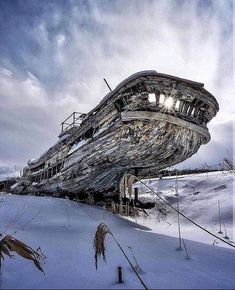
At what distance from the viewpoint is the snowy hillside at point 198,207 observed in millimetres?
5496

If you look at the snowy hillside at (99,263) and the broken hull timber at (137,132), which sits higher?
the broken hull timber at (137,132)

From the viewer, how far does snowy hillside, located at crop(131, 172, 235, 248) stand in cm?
550

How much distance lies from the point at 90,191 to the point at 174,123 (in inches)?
142

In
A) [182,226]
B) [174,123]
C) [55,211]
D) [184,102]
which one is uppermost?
[184,102]

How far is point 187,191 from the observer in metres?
9.05

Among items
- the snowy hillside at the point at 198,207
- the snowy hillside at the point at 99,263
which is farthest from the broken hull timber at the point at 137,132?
the snowy hillside at the point at 99,263

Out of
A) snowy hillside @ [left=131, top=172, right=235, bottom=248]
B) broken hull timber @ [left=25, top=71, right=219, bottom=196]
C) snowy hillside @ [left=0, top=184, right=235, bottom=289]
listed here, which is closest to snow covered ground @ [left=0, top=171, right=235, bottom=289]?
snowy hillside @ [left=0, top=184, right=235, bottom=289]

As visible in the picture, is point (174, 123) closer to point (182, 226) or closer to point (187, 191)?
point (182, 226)

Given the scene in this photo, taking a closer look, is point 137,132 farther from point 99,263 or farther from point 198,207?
point 99,263

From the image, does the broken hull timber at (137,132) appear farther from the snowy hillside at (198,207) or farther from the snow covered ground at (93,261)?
the snow covered ground at (93,261)

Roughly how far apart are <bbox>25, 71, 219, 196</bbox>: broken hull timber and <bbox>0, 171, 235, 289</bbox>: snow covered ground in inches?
89.4

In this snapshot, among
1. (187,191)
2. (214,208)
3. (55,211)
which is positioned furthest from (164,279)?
(187,191)

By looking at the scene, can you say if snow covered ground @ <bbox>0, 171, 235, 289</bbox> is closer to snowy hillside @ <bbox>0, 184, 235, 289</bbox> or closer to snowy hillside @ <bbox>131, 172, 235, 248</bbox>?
snowy hillside @ <bbox>0, 184, 235, 289</bbox>

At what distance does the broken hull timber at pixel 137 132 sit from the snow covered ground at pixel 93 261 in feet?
7.45
